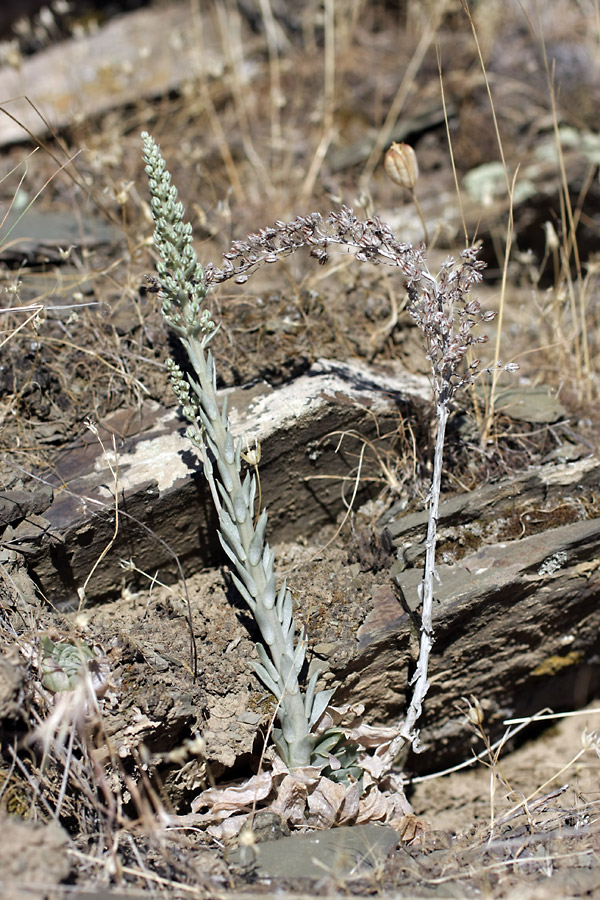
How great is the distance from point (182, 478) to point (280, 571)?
60cm

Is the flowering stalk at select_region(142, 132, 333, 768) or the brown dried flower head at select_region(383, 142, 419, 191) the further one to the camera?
the brown dried flower head at select_region(383, 142, 419, 191)

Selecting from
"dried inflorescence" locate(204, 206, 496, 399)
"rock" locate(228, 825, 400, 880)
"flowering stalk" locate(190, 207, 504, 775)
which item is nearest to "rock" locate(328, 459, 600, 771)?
"flowering stalk" locate(190, 207, 504, 775)

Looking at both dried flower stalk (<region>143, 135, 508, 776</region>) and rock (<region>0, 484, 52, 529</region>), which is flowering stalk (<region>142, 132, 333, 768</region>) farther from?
rock (<region>0, 484, 52, 529</region>)

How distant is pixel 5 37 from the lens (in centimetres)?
633

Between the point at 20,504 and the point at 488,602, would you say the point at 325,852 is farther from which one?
the point at 20,504

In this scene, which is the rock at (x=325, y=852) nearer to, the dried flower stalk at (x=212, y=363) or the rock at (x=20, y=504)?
the dried flower stalk at (x=212, y=363)

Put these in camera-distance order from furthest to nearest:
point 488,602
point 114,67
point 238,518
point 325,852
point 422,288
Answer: point 114,67 → point 488,602 → point 422,288 → point 238,518 → point 325,852

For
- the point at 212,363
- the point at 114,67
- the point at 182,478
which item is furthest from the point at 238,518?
the point at 114,67

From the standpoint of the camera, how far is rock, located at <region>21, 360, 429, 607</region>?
8.86 feet

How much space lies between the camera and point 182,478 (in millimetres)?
2773

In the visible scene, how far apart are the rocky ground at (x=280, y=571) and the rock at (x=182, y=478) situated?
0.01 m

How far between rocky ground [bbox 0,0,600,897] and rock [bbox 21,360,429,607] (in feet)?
0.04

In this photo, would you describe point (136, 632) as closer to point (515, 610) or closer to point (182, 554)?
point (182, 554)

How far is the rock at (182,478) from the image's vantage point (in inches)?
106
